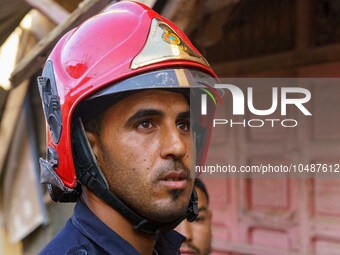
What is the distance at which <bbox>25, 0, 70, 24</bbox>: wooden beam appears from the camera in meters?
2.62

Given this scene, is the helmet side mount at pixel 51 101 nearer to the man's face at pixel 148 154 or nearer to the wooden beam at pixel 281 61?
the man's face at pixel 148 154

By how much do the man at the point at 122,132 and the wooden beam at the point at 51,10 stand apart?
116 centimetres

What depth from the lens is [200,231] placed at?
2.85 m

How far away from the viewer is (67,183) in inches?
57.5

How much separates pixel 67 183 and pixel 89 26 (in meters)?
0.43

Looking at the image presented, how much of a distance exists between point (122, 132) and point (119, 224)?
234 millimetres

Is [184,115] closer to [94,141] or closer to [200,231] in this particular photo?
[94,141]

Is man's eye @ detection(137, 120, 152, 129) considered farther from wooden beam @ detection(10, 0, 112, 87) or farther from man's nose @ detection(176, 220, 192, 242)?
man's nose @ detection(176, 220, 192, 242)

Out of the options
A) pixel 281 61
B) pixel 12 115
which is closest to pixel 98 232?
pixel 281 61

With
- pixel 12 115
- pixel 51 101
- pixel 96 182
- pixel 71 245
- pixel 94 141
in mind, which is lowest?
pixel 71 245

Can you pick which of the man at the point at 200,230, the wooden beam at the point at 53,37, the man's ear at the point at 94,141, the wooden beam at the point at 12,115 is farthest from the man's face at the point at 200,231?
the wooden beam at the point at 12,115

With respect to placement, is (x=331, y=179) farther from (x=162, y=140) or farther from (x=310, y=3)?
(x=162, y=140)

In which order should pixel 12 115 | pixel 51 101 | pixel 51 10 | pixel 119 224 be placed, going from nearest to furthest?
pixel 119 224, pixel 51 101, pixel 51 10, pixel 12 115

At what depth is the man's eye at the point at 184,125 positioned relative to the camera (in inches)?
55.2
